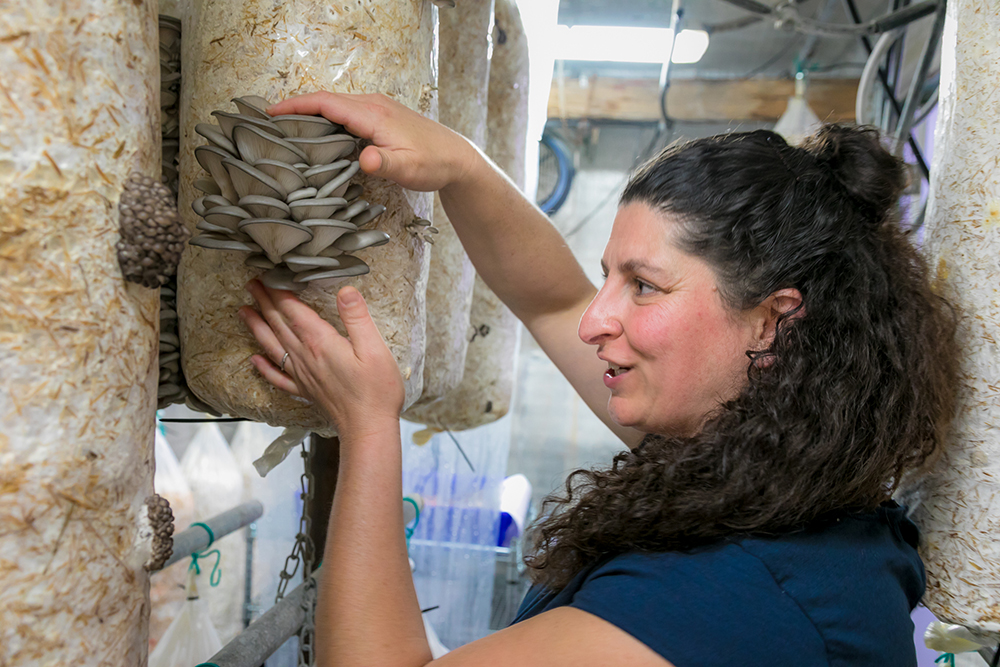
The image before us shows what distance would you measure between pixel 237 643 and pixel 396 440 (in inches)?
19.7

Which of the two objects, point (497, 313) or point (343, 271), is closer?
point (343, 271)

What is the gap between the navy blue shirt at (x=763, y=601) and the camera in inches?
24.2

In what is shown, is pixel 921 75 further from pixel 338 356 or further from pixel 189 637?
pixel 189 637

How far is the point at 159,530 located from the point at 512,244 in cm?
61

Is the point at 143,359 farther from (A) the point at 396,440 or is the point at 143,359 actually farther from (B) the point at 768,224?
(B) the point at 768,224

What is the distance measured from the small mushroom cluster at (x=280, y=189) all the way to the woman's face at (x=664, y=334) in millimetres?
295

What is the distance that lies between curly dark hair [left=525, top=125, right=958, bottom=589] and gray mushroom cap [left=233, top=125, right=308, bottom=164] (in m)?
0.42

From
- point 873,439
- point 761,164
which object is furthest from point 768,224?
point 873,439

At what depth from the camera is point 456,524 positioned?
266 centimetres

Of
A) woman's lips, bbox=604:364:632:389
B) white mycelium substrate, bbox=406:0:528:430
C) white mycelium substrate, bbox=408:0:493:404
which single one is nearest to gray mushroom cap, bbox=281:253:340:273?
woman's lips, bbox=604:364:632:389

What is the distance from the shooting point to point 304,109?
0.69m

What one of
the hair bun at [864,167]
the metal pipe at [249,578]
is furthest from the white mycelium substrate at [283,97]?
the metal pipe at [249,578]

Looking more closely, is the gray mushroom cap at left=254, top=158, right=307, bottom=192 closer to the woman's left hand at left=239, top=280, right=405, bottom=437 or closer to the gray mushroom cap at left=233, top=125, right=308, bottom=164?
the gray mushroom cap at left=233, top=125, right=308, bottom=164

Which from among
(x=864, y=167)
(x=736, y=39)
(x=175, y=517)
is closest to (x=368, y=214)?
(x=864, y=167)
